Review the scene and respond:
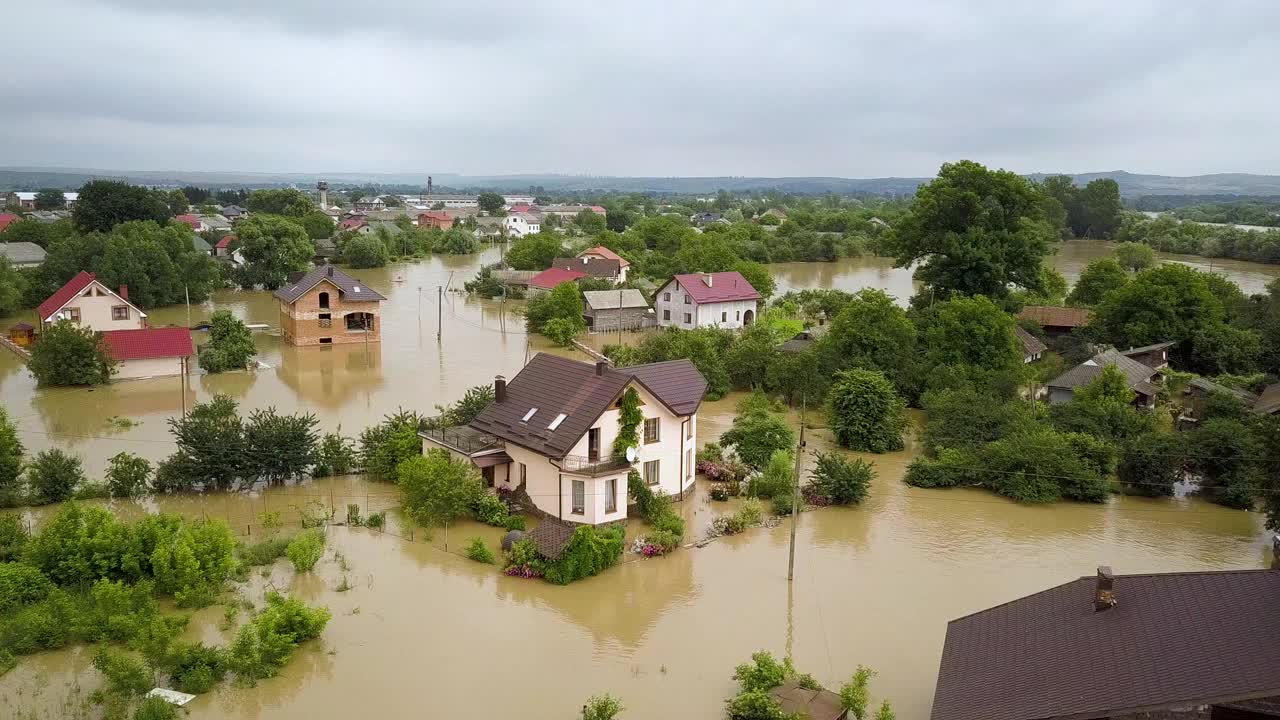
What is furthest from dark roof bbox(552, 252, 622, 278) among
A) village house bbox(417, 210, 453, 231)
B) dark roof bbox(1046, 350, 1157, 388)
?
village house bbox(417, 210, 453, 231)

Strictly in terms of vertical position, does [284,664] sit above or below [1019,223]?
below

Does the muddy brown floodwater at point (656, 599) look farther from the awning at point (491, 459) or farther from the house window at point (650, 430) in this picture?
the house window at point (650, 430)

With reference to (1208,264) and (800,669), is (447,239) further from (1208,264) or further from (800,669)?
(800,669)

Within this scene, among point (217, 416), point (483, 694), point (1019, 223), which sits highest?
point (1019, 223)

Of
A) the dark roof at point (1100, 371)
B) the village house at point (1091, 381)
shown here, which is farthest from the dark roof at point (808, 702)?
the dark roof at point (1100, 371)

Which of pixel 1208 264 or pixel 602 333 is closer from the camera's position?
pixel 602 333

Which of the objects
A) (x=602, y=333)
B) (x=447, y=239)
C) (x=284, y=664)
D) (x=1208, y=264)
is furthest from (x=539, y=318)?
(x=1208, y=264)

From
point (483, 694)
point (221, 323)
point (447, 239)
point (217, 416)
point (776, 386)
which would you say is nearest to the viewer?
point (483, 694)
